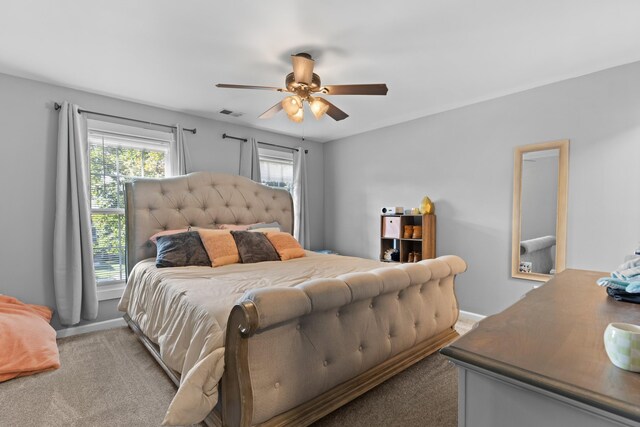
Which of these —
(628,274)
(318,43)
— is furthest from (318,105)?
(628,274)

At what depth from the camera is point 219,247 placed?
2.75 metres

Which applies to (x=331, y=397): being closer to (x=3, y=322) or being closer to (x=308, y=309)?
(x=308, y=309)

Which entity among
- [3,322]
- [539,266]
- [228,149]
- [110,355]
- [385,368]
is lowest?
[110,355]

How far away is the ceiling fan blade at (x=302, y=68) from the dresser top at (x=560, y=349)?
183 cm

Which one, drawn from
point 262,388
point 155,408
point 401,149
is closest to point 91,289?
point 155,408

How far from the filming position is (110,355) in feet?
8.27

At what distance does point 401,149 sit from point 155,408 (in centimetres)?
364

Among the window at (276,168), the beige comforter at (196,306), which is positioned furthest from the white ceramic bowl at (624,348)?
the window at (276,168)

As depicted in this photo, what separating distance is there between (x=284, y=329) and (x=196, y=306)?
525mm

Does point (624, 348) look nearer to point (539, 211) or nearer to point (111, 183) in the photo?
point (539, 211)

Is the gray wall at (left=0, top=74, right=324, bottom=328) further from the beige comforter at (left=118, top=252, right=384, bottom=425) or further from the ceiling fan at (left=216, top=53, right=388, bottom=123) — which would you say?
the ceiling fan at (left=216, top=53, right=388, bottom=123)

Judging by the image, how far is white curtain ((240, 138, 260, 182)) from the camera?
162 inches

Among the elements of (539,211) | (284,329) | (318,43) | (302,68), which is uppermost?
(318,43)

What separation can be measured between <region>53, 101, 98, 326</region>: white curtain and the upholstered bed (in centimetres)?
47
